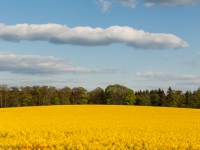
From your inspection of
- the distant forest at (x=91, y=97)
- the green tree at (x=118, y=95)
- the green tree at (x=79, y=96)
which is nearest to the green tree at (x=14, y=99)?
the distant forest at (x=91, y=97)

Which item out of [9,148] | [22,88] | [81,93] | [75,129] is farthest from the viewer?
[81,93]

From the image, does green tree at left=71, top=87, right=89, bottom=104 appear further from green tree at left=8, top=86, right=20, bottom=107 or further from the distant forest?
green tree at left=8, top=86, right=20, bottom=107

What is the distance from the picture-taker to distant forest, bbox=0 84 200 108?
90.6 meters

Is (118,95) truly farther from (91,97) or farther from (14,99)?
(14,99)

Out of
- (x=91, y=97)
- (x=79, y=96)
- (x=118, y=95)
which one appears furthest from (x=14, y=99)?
(x=118, y=95)

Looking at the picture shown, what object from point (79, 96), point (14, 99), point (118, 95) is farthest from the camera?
point (118, 95)

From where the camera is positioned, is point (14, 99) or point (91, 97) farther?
point (91, 97)

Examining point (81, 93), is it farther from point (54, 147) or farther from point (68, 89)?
point (54, 147)

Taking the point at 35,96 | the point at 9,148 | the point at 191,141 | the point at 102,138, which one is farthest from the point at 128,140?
the point at 35,96

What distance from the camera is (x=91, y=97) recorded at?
102m

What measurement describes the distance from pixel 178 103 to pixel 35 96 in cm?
4270

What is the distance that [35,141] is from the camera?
Result: 14.3 metres

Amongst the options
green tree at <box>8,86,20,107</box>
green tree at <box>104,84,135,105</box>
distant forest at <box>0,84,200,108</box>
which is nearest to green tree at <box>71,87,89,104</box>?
distant forest at <box>0,84,200,108</box>

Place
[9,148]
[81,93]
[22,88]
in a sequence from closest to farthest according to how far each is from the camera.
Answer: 1. [9,148]
2. [22,88]
3. [81,93]
